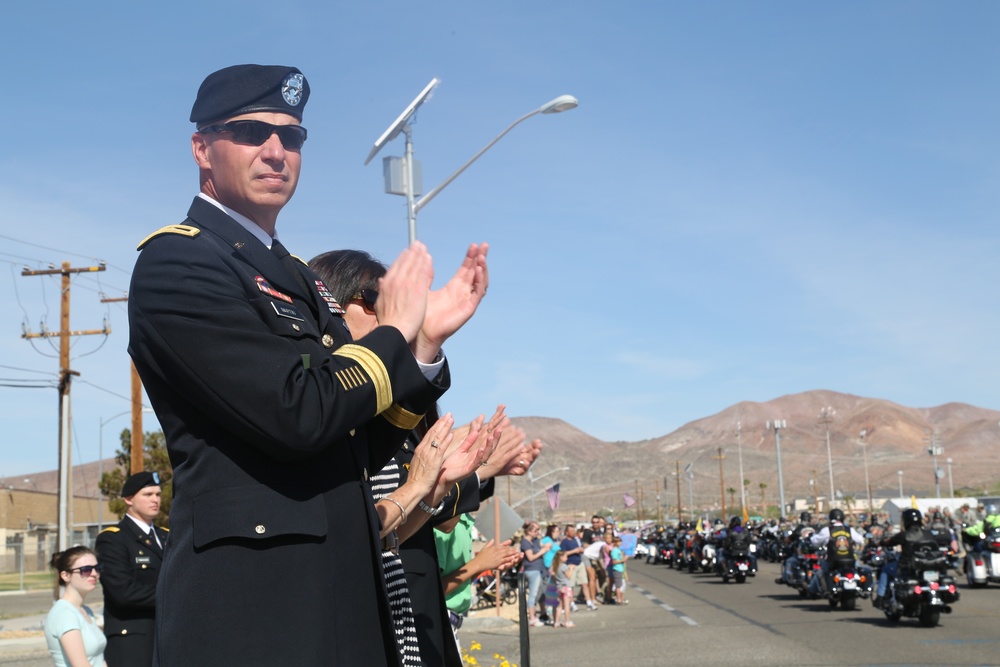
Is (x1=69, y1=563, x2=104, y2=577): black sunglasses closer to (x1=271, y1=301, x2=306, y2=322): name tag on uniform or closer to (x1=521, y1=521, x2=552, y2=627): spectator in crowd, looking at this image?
(x1=271, y1=301, x2=306, y2=322): name tag on uniform

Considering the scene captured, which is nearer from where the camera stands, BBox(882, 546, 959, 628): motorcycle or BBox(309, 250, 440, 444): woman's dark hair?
BBox(309, 250, 440, 444): woman's dark hair

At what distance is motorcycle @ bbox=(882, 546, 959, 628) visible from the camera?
18.0 metres

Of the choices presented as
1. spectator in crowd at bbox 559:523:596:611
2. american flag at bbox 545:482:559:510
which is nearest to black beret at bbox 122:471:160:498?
spectator in crowd at bbox 559:523:596:611

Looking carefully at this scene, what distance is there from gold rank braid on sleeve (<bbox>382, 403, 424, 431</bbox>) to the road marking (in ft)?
63.8

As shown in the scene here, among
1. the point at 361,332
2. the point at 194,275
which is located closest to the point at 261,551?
the point at 194,275

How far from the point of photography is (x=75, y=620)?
6957mm

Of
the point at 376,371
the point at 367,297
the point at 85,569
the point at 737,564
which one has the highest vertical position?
the point at 367,297

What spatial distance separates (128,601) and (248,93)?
4.79 metres

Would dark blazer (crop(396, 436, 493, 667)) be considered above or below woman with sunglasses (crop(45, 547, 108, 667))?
above

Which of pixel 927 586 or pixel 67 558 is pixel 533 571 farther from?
pixel 67 558

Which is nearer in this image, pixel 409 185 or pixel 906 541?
pixel 409 185

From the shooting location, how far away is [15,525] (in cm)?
8588

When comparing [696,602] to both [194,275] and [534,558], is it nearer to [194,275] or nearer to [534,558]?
[534,558]

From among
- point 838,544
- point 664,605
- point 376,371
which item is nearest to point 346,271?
point 376,371
